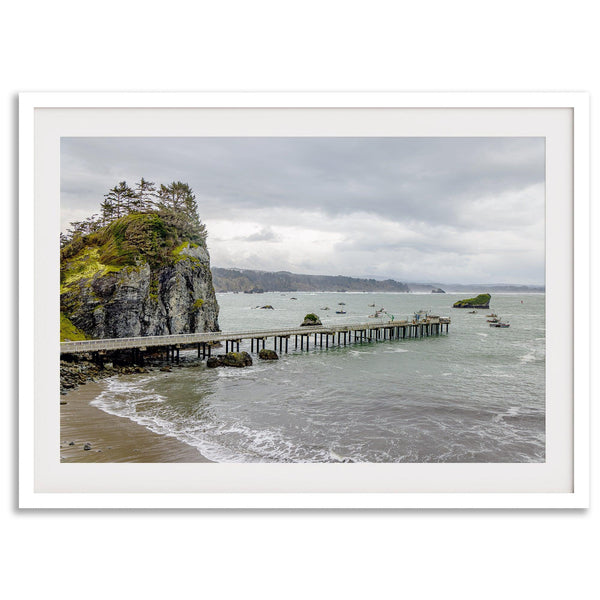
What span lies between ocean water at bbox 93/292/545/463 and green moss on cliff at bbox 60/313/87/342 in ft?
11.5

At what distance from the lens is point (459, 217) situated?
21.8ft

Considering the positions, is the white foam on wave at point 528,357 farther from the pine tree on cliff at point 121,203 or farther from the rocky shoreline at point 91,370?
the pine tree on cliff at point 121,203

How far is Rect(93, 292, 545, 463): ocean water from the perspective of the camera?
22.0ft

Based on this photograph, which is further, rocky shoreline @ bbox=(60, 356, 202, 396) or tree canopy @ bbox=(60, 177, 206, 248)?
tree canopy @ bbox=(60, 177, 206, 248)

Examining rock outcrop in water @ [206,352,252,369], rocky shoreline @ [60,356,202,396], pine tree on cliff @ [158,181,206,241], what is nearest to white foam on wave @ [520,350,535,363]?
rock outcrop in water @ [206,352,252,369]

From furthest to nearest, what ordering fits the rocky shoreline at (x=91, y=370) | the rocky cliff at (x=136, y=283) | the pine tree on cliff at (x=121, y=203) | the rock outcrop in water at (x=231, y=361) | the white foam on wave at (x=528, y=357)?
the white foam on wave at (x=528, y=357)
the rock outcrop in water at (x=231, y=361)
the rocky cliff at (x=136, y=283)
the pine tree on cliff at (x=121, y=203)
the rocky shoreline at (x=91, y=370)

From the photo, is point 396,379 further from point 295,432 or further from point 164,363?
point 164,363

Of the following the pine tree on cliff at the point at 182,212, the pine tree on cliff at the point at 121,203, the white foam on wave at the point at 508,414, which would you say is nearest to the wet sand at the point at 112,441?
the white foam on wave at the point at 508,414

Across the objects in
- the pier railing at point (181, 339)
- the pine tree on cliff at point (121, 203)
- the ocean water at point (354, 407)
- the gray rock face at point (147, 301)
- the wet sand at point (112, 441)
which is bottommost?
the ocean water at point (354, 407)

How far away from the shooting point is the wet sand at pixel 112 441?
5.98m

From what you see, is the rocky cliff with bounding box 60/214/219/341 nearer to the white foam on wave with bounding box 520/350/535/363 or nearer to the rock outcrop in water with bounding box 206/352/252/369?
the rock outcrop in water with bounding box 206/352/252/369

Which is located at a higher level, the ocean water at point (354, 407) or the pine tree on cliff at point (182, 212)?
the pine tree on cliff at point (182, 212)

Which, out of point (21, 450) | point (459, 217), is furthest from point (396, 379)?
point (21, 450)
